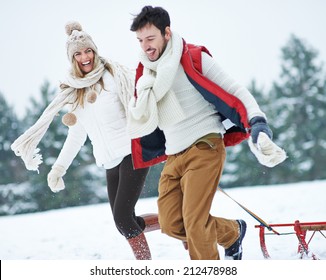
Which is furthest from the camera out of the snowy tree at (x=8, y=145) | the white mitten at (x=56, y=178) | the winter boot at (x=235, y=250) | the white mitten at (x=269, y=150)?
the snowy tree at (x=8, y=145)

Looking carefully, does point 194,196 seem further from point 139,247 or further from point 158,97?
point 139,247

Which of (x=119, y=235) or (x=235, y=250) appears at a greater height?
(x=235, y=250)

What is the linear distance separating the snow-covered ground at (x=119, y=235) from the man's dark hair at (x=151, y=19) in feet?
3.80

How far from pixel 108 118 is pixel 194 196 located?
24.9 inches

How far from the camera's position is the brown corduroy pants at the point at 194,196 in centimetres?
193

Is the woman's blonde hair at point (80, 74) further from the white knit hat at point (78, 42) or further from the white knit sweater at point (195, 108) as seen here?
the white knit sweater at point (195, 108)

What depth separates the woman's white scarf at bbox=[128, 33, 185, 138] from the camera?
1965 mm

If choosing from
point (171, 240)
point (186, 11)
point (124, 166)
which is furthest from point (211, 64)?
point (186, 11)

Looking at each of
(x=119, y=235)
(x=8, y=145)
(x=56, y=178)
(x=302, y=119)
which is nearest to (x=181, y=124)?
(x=56, y=178)

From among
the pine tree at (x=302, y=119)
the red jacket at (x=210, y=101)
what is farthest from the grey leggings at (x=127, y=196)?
the pine tree at (x=302, y=119)

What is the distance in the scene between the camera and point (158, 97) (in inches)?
78.4

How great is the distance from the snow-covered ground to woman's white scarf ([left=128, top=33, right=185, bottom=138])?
2.99 ft

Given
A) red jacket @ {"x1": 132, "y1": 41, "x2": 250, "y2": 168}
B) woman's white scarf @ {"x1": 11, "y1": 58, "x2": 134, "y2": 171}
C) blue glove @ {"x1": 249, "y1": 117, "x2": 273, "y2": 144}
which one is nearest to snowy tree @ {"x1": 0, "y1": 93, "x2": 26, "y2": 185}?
woman's white scarf @ {"x1": 11, "y1": 58, "x2": 134, "y2": 171}

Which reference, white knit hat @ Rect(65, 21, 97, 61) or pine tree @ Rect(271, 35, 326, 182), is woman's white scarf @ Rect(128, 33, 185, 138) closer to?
white knit hat @ Rect(65, 21, 97, 61)
